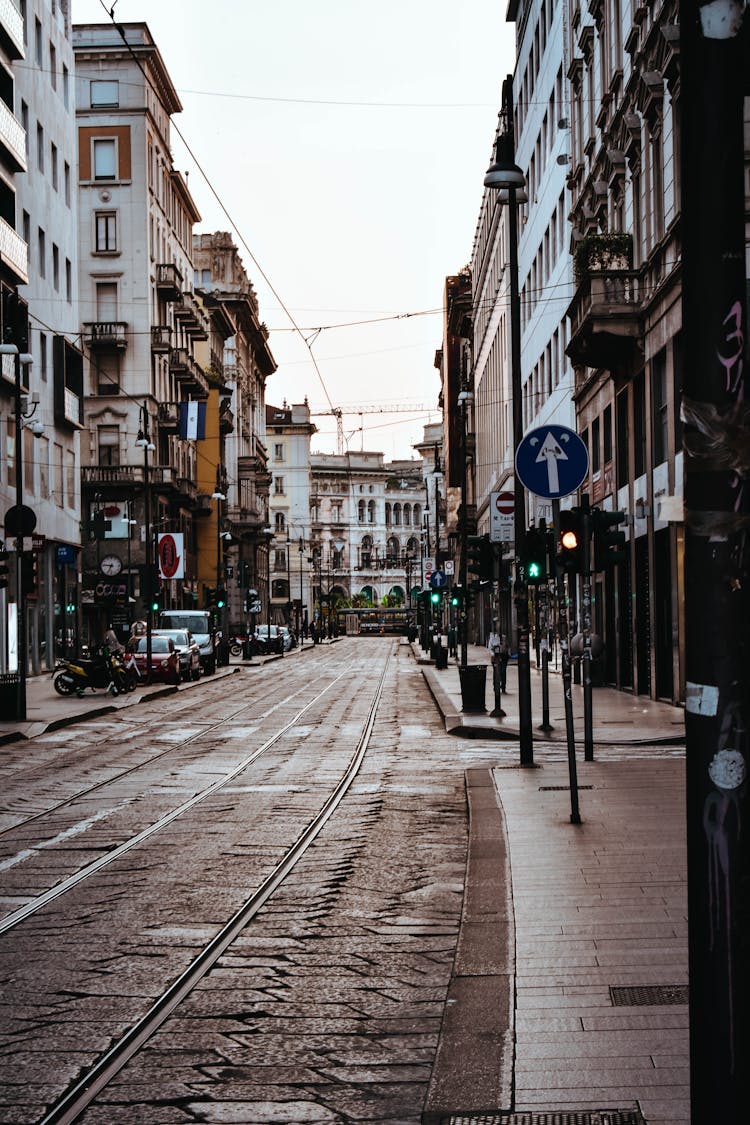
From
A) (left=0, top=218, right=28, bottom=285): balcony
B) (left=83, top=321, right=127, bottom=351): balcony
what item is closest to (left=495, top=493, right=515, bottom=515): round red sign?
(left=0, top=218, right=28, bottom=285): balcony

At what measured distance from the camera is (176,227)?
3221 inches

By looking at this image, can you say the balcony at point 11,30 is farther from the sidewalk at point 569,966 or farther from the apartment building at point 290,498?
the apartment building at point 290,498

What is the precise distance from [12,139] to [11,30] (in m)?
2.81

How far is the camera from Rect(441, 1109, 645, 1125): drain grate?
4.80 m

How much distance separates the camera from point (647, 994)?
21.2 feet

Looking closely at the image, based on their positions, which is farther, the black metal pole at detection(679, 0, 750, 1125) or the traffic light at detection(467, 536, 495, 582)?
the traffic light at detection(467, 536, 495, 582)

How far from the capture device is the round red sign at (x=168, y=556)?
196ft

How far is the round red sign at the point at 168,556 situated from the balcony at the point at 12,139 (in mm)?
17659

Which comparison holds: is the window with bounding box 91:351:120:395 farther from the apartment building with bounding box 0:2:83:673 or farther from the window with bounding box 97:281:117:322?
the apartment building with bounding box 0:2:83:673

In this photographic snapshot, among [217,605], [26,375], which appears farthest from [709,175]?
[217,605]

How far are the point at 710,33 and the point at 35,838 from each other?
10.4 metres

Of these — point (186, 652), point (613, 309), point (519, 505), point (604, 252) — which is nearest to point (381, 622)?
point (186, 652)

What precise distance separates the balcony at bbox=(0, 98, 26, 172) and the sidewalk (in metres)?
33.2

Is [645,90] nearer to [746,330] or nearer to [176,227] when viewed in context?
[746,330]
